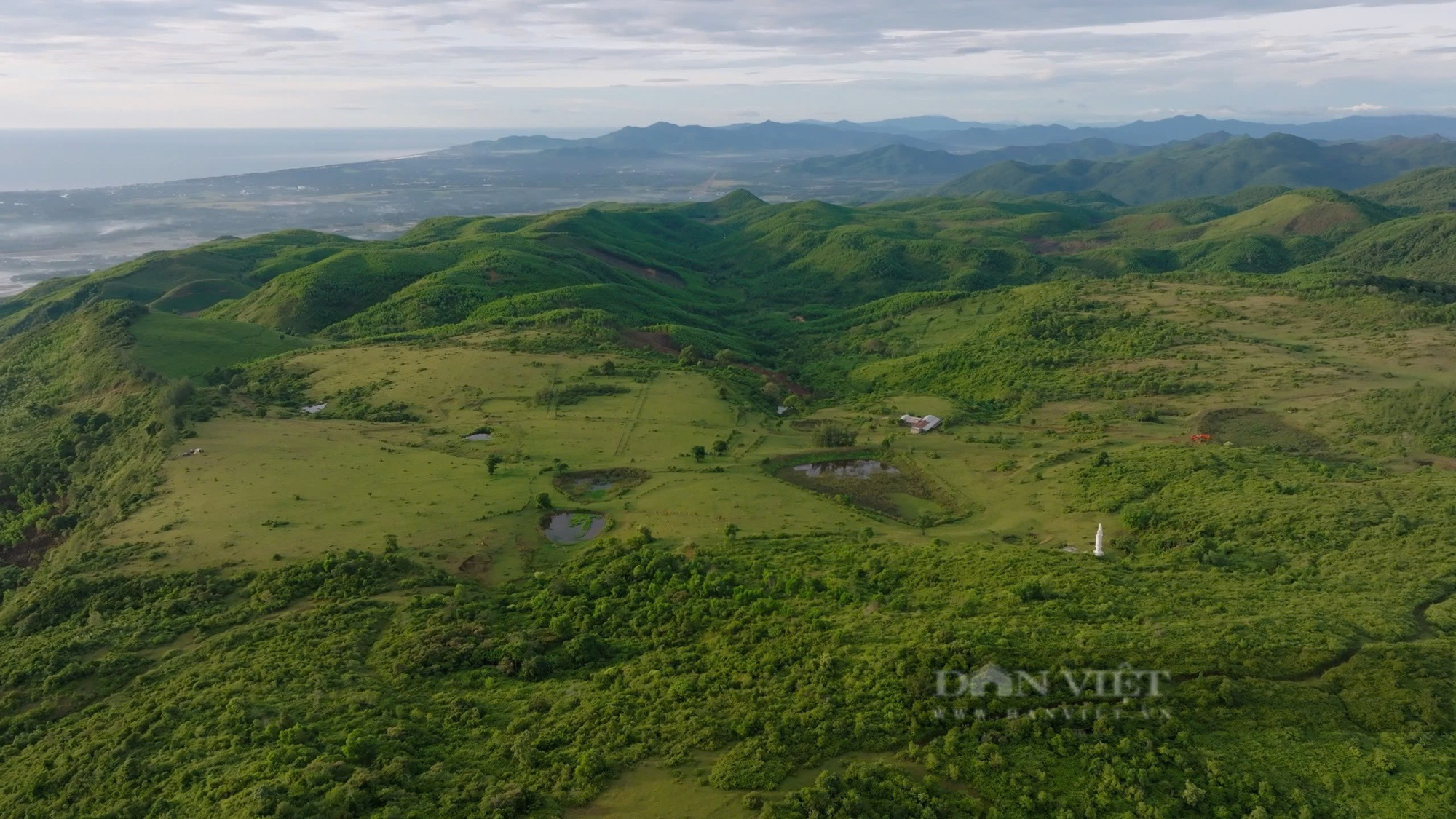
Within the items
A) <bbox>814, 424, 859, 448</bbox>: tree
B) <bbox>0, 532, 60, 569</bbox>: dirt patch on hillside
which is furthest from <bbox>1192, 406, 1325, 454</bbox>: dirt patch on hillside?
<bbox>0, 532, 60, 569</bbox>: dirt patch on hillside

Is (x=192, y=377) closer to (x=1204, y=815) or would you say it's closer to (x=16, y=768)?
(x=16, y=768)

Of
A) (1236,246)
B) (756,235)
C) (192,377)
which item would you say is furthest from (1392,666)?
(756,235)

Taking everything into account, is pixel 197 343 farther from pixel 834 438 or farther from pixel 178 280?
pixel 178 280

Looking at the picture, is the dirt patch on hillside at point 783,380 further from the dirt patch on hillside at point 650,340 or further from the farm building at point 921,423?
the farm building at point 921,423

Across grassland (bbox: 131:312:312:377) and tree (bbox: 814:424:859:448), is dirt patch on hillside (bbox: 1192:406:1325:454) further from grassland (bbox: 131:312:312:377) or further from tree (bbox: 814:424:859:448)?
grassland (bbox: 131:312:312:377)

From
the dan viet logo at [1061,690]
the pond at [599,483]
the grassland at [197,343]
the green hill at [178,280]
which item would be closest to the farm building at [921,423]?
the pond at [599,483]

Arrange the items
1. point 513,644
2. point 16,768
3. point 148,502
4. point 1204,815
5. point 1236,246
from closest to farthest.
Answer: point 1204,815, point 16,768, point 513,644, point 148,502, point 1236,246

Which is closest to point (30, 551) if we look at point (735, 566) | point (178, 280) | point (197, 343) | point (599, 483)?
point (599, 483)
